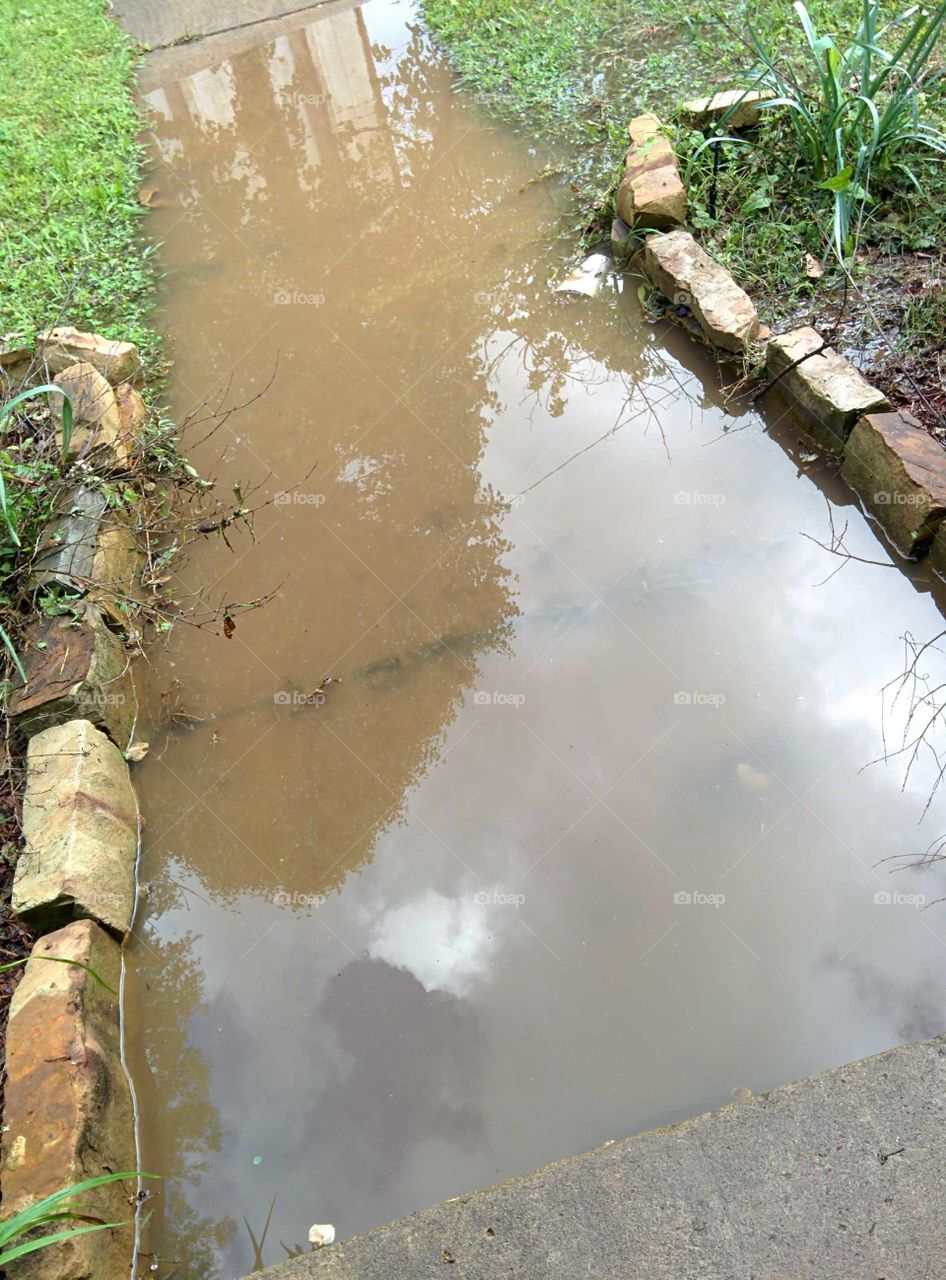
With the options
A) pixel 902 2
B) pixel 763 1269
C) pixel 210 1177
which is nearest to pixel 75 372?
pixel 210 1177

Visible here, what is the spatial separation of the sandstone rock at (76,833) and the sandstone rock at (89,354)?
187 cm

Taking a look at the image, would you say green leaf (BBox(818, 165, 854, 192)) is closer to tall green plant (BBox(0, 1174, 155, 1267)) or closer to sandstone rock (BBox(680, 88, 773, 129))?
sandstone rock (BBox(680, 88, 773, 129))

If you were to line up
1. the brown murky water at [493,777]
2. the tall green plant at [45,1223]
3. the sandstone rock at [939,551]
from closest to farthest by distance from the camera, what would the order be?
the tall green plant at [45,1223]
the brown murky water at [493,777]
the sandstone rock at [939,551]

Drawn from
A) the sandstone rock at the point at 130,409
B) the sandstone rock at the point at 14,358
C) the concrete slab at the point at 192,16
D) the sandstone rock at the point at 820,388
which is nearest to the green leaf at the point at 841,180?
the sandstone rock at the point at 820,388

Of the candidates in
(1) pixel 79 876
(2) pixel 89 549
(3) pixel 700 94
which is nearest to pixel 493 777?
(1) pixel 79 876

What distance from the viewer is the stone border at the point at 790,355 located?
3.26 metres

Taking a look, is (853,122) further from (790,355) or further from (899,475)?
(899,475)

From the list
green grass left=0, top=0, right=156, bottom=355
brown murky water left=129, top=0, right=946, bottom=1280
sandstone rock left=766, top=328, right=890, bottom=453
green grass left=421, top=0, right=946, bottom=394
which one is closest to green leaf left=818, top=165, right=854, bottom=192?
green grass left=421, top=0, right=946, bottom=394

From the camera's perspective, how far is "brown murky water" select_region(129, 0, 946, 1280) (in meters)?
2.38

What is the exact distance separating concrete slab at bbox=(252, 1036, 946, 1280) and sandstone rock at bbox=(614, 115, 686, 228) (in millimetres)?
3708

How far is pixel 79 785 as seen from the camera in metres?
2.84

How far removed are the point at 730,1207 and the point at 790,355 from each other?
9.74ft

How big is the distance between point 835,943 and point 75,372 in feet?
11.6

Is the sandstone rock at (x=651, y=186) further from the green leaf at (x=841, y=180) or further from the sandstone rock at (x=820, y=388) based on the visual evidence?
the sandstone rock at (x=820, y=388)
